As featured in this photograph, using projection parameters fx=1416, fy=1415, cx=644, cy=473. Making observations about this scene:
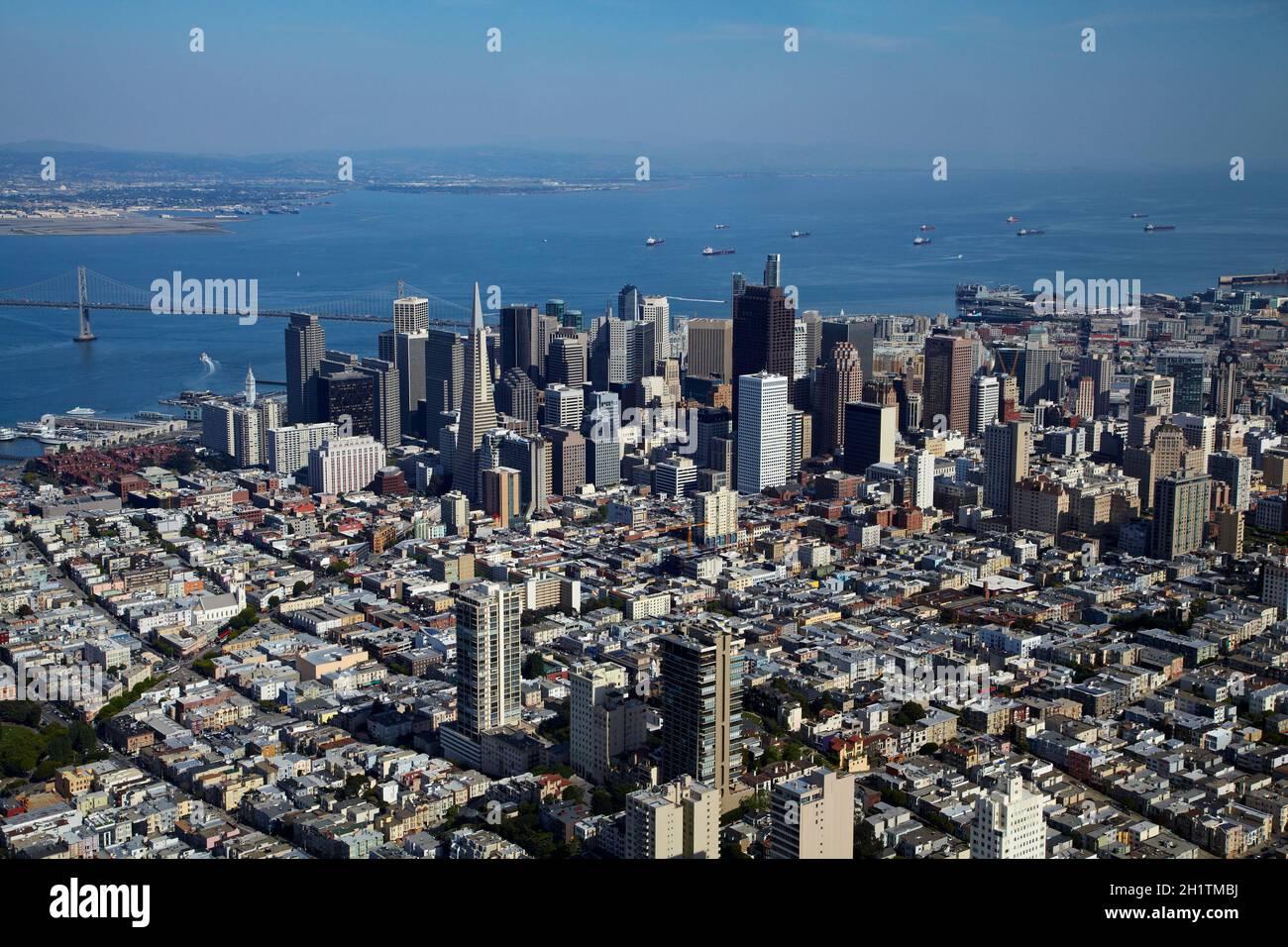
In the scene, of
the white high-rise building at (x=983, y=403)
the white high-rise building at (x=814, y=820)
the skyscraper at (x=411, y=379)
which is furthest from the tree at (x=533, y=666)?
the white high-rise building at (x=983, y=403)

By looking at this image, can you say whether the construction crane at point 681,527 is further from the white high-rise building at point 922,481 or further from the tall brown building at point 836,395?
the tall brown building at point 836,395

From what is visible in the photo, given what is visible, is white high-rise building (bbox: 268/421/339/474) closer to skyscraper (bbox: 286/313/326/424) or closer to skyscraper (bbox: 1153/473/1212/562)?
skyscraper (bbox: 286/313/326/424)

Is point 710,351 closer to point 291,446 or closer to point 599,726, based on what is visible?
point 291,446

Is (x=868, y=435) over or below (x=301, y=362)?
below

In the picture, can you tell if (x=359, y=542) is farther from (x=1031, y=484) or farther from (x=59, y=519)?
(x=1031, y=484)

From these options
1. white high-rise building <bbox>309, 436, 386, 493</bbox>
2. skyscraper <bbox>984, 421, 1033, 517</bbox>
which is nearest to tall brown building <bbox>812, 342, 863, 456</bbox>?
skyscraper <bbox>984, 421, 1033, 517</bbox>

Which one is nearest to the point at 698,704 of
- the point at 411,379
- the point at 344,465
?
the point at 344,465

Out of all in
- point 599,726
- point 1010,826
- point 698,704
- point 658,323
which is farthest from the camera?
point 658,323
